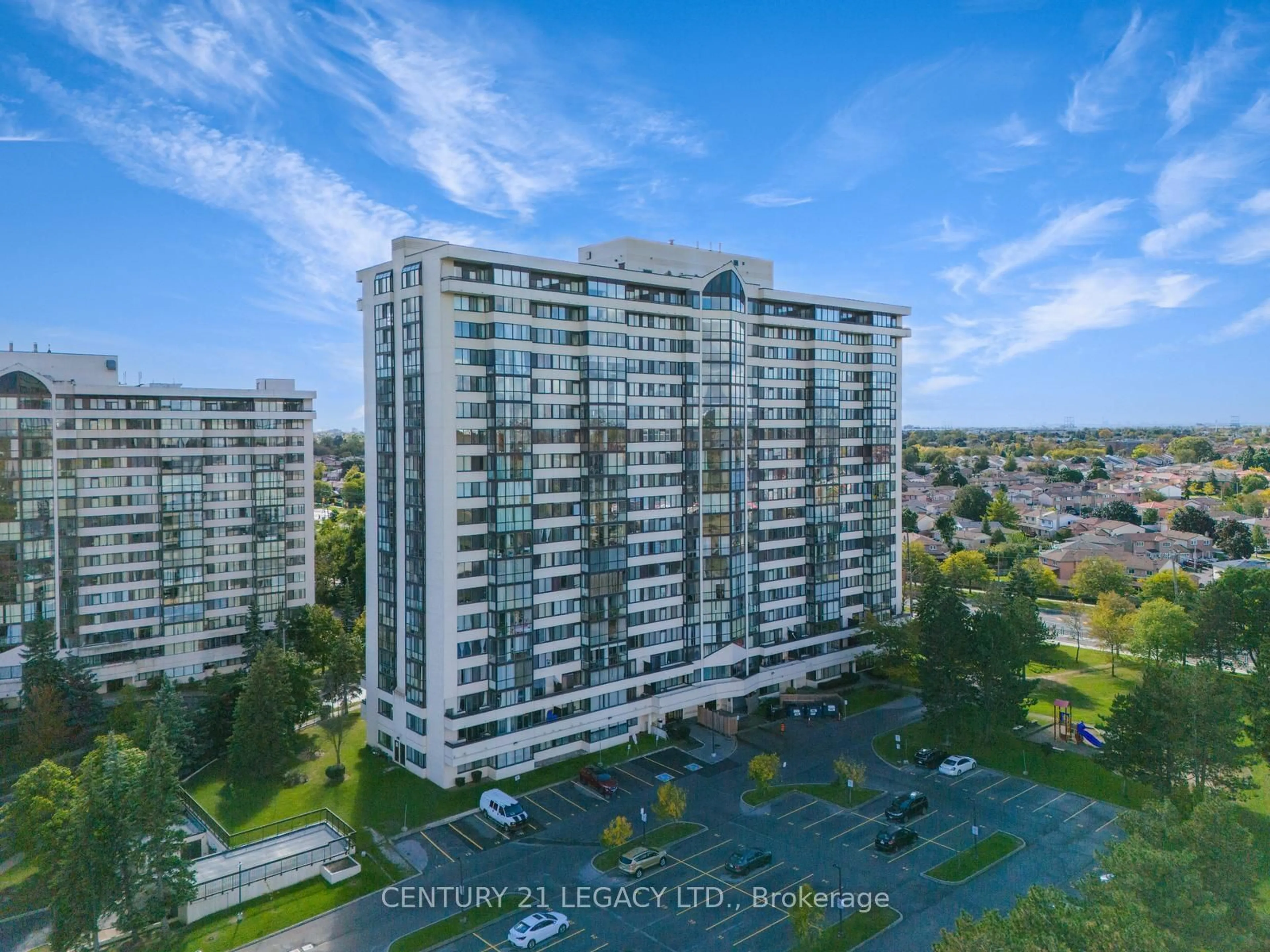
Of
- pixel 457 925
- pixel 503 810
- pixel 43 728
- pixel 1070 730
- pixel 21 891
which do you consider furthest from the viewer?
pixel 1070 730

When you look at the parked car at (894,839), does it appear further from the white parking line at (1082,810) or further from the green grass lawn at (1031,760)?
the green grass lawn at (1031,760)

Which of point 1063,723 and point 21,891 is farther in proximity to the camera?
point 1063,723

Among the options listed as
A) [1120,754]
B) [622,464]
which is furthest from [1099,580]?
[622,464]

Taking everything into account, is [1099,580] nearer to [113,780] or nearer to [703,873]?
[703,873]

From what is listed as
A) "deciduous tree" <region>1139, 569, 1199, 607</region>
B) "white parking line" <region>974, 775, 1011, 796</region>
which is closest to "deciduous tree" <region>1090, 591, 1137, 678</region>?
"deciduous tree" <region>1139, 569, 1199, 607</region>

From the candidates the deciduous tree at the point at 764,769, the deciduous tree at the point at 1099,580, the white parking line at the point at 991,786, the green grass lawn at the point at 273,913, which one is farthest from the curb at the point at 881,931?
the deciduous tree at the point at 1099,580

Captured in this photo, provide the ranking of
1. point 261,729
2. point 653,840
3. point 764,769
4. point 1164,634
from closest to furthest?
point 653,840, point 764,769, point 261,729, point 1164,634

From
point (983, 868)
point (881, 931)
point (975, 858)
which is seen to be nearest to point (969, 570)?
point (975, 858)

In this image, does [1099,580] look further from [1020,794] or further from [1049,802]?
[1049,802]
